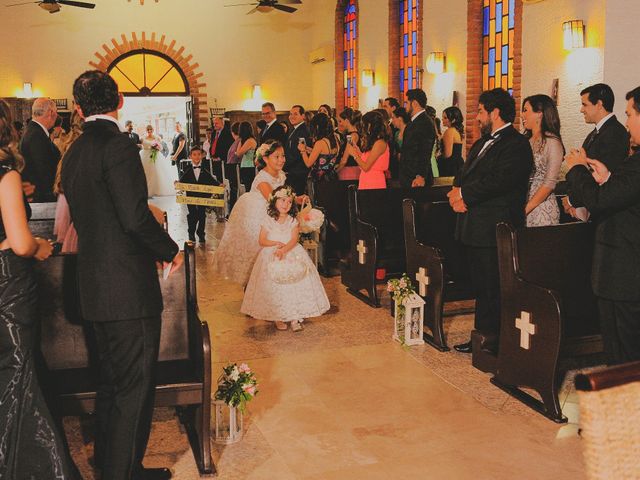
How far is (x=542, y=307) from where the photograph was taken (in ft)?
13.9

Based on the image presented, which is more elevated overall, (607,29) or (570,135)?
(607,29)

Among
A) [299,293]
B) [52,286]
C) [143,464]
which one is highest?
[52,286]

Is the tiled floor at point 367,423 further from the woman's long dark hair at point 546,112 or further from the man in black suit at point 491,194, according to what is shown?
the woman's long dark hair at point 546,112

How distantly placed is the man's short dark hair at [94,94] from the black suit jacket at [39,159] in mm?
3443

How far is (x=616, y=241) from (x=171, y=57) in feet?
54.9

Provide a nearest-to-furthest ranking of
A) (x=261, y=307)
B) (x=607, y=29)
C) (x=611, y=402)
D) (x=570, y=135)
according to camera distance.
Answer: (x=611, y=402)
(x=261, y=307)
(x=607, y=29)
(x=570, y=135)

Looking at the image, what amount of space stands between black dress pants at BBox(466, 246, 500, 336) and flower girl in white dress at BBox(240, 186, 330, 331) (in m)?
1.31

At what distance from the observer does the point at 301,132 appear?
9617 millimetres

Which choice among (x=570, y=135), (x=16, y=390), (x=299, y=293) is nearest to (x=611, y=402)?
(x=16, y=390)

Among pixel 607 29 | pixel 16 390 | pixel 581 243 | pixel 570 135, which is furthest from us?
pixel 570 135

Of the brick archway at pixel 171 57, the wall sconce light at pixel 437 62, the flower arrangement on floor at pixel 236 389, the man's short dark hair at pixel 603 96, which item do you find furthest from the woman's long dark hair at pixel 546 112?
the brick archway at pixel 171 57

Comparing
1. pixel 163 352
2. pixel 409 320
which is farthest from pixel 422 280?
pixel 163 352

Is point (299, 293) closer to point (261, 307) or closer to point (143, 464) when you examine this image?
point (261, 307)

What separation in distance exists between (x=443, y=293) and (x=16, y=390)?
3288 mm
